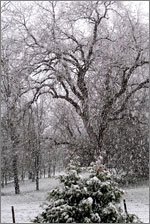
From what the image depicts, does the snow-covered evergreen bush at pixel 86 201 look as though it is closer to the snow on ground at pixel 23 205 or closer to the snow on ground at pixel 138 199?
the snow on ground at pixel 23 205

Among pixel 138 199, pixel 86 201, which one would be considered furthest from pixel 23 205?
pixel 86 201

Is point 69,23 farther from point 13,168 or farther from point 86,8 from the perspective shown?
point 13,168

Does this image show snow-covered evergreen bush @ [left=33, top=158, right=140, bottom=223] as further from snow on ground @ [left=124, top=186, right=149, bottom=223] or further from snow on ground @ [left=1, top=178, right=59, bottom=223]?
snow on ground @ [left=124, top=186, right=149, bottom=223]

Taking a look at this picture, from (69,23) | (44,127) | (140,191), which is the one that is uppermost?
(69,23)

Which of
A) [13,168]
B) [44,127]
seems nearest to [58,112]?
[44,127]

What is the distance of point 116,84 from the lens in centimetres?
1031

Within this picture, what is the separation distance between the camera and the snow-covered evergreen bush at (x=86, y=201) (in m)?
4.01

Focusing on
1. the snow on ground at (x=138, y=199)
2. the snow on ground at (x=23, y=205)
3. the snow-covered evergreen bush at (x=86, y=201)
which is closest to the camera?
the snow-covered evergreen bush at (x=86, y=201)

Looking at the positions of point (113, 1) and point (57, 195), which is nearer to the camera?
point (57, 195)

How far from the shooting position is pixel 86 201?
3.97 m

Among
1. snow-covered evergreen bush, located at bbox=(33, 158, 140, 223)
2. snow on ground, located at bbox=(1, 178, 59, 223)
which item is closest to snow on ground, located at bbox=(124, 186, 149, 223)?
snow on ground, located at bbox=(1, 178, 59, 223)

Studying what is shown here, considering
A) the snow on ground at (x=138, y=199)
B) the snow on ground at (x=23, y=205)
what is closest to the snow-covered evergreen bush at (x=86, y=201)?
the snow on ground at (x=23, y=205)

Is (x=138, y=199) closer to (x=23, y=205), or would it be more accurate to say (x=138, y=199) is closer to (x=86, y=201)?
(x=23, y=205)

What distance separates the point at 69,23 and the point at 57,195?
6.73 meters
